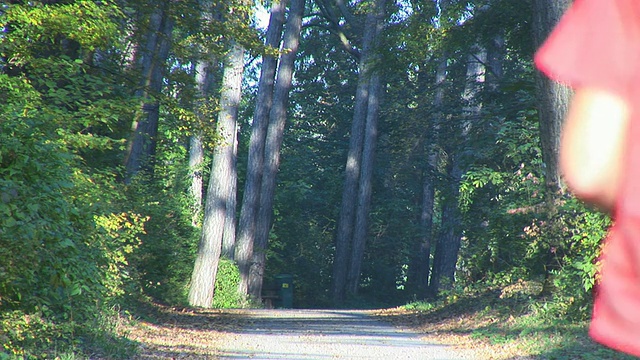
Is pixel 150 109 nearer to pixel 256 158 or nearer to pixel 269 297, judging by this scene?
pixel 256 158

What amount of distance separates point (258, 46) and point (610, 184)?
13417mm

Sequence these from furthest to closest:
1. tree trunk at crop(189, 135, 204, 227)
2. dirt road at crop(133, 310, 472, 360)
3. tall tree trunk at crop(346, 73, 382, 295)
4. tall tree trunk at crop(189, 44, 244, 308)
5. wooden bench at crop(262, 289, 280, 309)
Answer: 1. tall tree trunk at crop(346, 73, 382, 295)
2. wooden bench at crop(262, 289, 280, 309)
3. tree trunk at crop(189, 135, 204, 227)
4. tall tree trunk at crop(189, 44, 244, 308)
5. dirt road at crop(133, 310, 472, 360)

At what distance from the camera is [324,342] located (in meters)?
12.4

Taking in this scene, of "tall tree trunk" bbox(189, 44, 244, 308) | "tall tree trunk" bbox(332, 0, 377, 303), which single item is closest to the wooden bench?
"tall tree trunk" bbox(332, 0, 377, 303)

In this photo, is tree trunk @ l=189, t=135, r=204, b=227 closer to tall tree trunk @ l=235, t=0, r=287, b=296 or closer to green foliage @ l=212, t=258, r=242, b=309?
tall tree trunk @ l=235, t=0, r=287, b=296

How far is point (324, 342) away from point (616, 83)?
11609 mm

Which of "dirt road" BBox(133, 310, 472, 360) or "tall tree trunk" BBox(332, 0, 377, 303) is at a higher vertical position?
"tall tree trunk" BBox(332, 0, 377, 303)

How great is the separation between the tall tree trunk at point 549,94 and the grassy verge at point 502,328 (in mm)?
2475

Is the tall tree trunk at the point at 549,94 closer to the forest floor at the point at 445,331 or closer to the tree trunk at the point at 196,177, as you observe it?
the forest floor at the point at 445,331

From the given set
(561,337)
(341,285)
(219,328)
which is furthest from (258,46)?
(341,285)

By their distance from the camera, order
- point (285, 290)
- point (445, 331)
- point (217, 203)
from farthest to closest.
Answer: point (285, 290)
point (217, 203)
point (445, 331)

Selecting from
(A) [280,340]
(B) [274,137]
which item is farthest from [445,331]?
(B) [274,137]

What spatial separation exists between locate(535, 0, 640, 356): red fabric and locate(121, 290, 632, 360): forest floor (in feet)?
27.6

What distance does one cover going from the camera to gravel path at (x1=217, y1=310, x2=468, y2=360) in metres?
10.7
